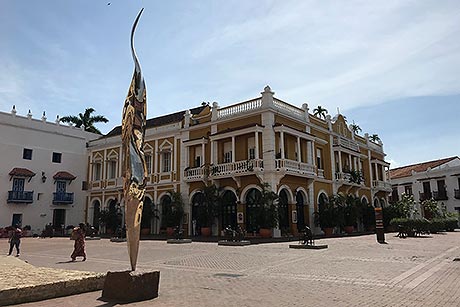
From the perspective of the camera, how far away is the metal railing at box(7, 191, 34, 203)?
32.7 metres

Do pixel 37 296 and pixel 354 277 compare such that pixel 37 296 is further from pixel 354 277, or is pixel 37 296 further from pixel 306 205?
pixel 306 205

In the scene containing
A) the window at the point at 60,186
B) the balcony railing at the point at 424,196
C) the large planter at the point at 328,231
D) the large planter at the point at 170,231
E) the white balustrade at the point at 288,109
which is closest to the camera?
the white balustrade at the point at 288,109

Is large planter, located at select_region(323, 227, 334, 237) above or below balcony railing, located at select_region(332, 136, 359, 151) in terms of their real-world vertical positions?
below

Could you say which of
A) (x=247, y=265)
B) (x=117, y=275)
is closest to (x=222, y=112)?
(x=247, y=265)

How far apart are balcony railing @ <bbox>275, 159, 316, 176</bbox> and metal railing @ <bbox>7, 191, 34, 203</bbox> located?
76.0 ft

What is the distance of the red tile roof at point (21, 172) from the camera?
108 feet

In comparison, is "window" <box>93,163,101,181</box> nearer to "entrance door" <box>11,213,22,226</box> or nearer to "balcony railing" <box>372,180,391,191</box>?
"entrance door" <box>11,213,22,226</box>

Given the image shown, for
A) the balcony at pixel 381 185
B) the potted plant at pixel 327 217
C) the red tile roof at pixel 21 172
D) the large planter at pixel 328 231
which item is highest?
the red tile roof at pixel 21 172

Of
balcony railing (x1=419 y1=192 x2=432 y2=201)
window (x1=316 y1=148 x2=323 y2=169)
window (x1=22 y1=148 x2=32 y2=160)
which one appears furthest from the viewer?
balcony railing (x1=419 y1=192 x2=432 y2=201)

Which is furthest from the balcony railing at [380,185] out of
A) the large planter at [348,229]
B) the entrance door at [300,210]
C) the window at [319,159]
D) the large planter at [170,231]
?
the large planter at [170,231]

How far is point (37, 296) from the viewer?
6855 mm

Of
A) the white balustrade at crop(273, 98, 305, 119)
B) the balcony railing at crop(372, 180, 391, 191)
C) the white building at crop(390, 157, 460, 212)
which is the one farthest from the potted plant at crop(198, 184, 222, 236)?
the white building at crop(390, 157, 460, 212)

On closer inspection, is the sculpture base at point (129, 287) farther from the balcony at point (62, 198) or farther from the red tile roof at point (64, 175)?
the red tile roof at point (64, 175)

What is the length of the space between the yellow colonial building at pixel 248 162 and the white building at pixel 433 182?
17.4m
